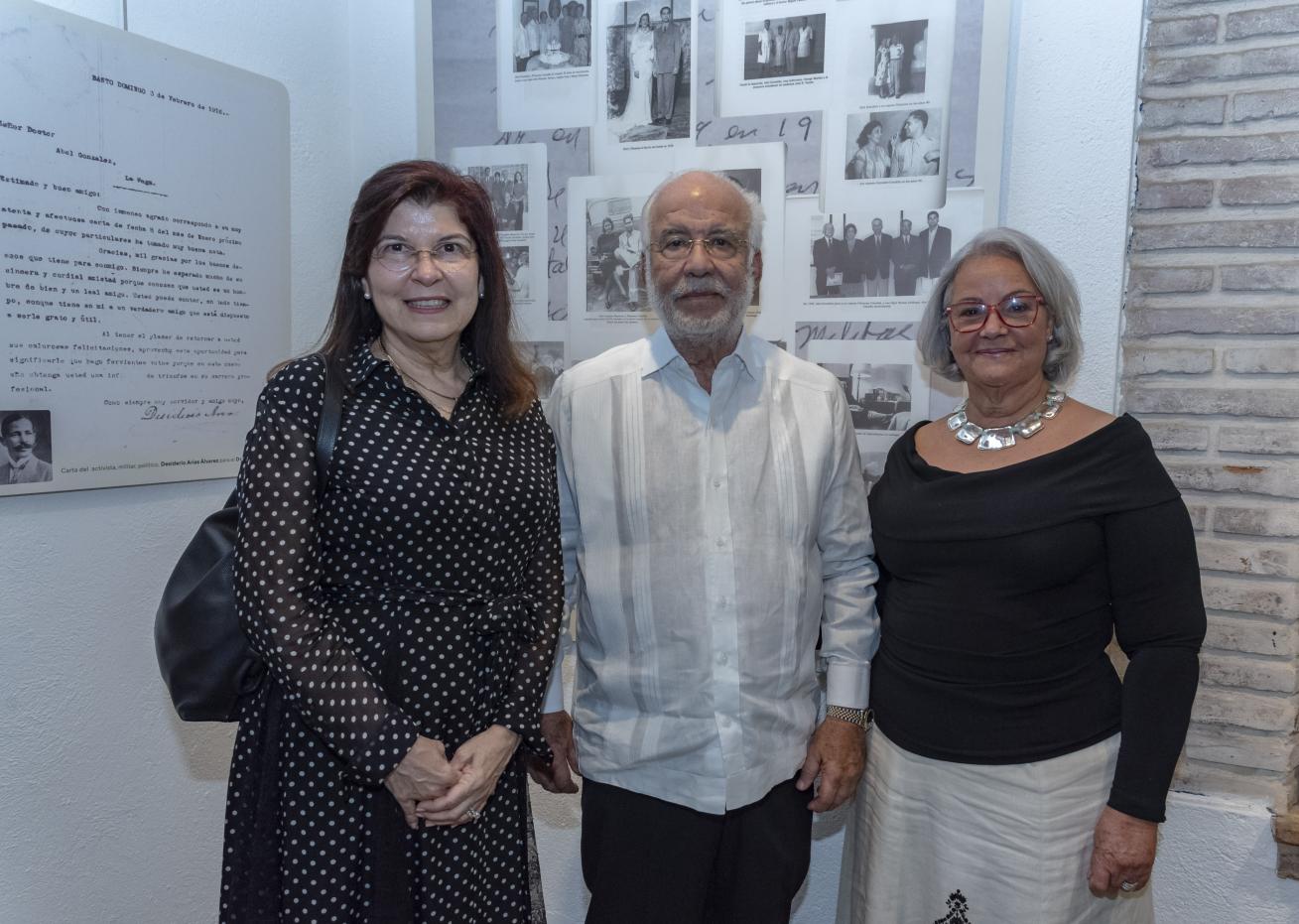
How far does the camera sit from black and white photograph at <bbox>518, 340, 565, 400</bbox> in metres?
2.49

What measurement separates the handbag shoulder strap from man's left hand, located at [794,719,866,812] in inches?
40.6

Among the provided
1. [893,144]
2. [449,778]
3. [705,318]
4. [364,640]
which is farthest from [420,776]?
[893,144]

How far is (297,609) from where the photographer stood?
1280 mm

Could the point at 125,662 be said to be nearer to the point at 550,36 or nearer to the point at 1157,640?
the point at 550,36

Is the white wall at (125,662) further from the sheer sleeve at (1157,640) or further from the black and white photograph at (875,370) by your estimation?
the sheer sleeve at (1157,640)

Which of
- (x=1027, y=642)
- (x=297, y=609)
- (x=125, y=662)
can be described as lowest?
(x=125, y=662)

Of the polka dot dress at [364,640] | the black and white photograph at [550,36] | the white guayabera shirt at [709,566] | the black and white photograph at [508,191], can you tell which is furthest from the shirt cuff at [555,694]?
the black and white photograph at [550,36]

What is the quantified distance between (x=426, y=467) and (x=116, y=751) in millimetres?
1214

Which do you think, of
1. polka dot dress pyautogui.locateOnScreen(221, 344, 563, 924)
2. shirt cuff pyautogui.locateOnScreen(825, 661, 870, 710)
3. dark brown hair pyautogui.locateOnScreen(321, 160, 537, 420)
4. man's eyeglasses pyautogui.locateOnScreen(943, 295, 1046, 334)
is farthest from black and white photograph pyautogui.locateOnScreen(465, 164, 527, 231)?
shirt cuff pyautogui.locateOnScreen(825, 661, 870, 710)

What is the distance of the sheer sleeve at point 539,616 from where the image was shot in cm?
150

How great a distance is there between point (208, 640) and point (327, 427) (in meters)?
0.38

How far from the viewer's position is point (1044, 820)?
5.03 feet

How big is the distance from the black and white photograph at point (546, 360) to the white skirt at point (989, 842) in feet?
4.25

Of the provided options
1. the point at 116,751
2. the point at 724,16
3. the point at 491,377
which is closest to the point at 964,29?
the point at 724,16
